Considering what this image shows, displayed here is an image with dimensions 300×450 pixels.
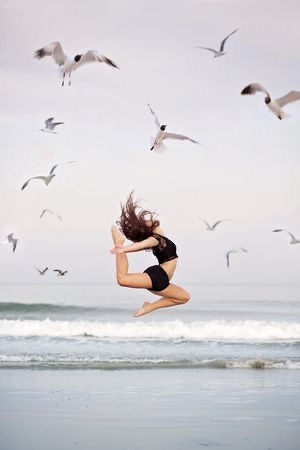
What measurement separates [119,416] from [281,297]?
42.0 ft

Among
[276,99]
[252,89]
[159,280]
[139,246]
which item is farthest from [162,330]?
[139,246]

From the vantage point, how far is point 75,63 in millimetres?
10227

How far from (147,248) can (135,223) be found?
20 cm

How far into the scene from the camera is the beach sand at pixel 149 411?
6.21 meters

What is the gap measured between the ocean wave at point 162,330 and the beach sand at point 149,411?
17.3 ft

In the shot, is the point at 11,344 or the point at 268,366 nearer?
the point at 268,366

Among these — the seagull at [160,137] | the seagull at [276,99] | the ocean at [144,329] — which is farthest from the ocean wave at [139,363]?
the seagull at [276,99]

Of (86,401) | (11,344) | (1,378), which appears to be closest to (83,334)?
(11,344)

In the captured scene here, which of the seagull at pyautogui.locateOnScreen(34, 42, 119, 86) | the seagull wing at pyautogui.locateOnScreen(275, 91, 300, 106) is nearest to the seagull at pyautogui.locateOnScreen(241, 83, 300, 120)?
the seagull wing at pyautogui.locateOnScreen(275, 91, 300, 106)

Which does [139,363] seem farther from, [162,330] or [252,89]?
[162,330]

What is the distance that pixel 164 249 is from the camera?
5.10m

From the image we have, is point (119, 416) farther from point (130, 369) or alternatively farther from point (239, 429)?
point (130, 369)

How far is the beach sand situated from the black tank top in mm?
1387

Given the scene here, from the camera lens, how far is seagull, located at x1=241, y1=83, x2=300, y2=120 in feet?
30.4
